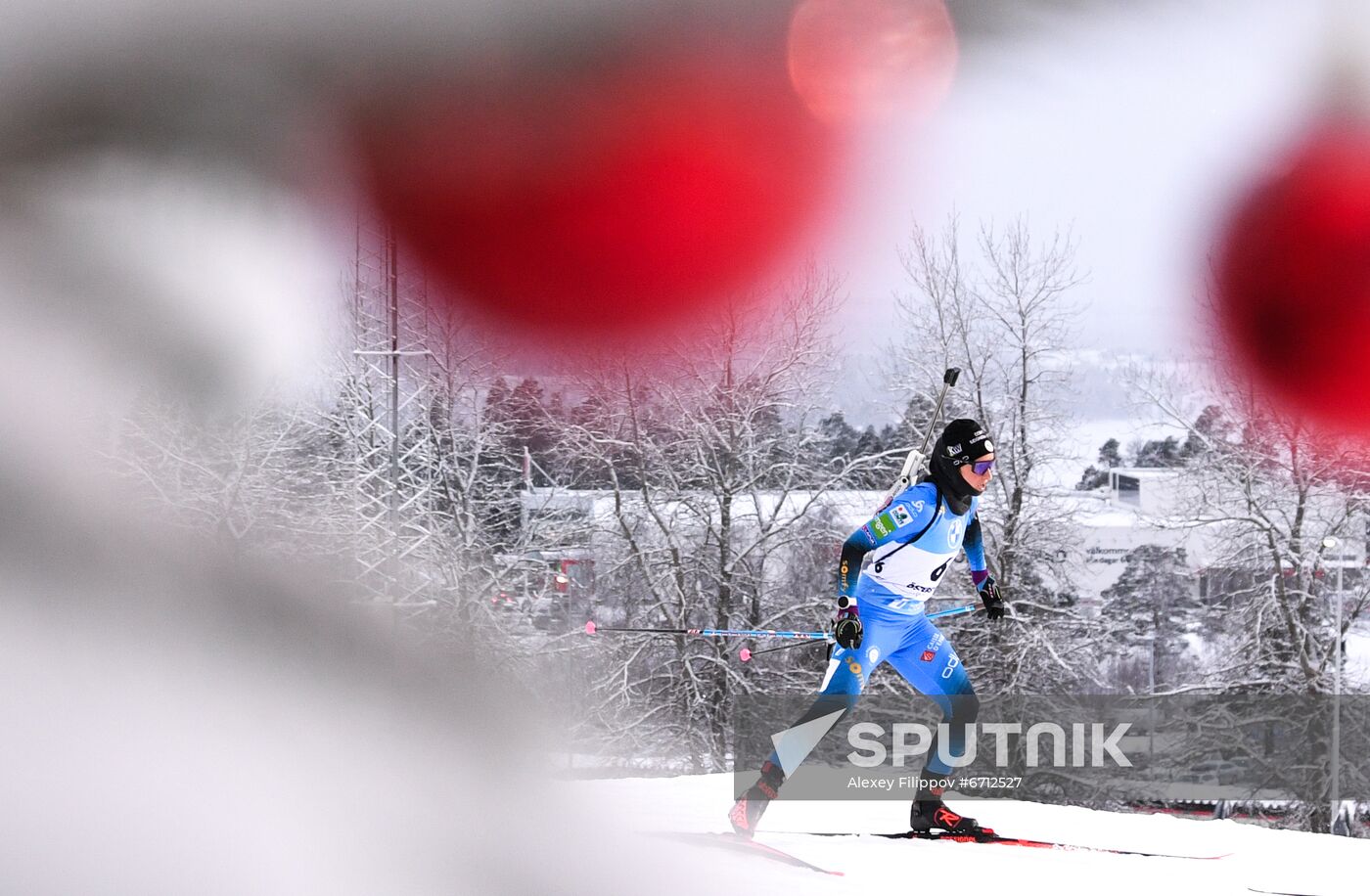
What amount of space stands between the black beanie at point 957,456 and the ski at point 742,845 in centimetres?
111

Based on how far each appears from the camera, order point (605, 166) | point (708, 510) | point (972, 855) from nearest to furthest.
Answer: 1. point (972, 855)
2. point (605, 166)
3. point (708, 510)

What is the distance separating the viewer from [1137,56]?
5324mm

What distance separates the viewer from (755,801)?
10.7 ft

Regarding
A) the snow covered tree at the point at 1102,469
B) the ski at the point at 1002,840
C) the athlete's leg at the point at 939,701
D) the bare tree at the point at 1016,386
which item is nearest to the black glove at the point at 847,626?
the athlete's leg at the point at 939,701

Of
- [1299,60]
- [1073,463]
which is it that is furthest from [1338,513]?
[1299,60]

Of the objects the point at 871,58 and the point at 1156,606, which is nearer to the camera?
the point at 871,58

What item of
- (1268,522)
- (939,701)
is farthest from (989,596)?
(1268,522)

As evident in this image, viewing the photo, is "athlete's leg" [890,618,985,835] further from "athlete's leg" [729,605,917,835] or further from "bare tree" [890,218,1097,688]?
"bare tree" [890,218,1097,688]

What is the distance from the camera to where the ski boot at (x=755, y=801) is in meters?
3.28

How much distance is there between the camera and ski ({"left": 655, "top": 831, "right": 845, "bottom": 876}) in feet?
10.0

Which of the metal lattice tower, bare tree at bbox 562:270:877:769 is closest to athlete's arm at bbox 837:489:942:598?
the metal lattice tower

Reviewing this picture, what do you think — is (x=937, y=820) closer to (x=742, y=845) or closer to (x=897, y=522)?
(x=742, y=845)

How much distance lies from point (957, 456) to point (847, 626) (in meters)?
0.61

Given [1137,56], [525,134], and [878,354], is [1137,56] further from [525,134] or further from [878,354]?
[878,354]
